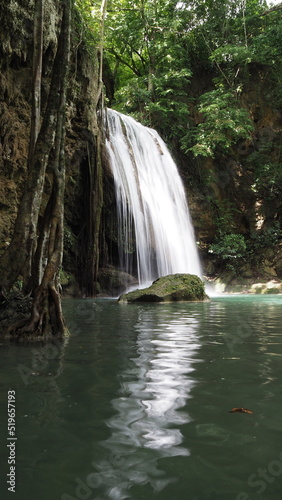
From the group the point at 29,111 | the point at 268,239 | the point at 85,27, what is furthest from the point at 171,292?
the point at 268,239

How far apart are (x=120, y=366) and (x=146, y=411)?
1.23 m

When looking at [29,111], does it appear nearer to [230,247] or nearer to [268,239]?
[230,247]

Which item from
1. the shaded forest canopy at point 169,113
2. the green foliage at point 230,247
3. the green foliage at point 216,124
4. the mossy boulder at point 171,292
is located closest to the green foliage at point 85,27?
the shaded forest canopy at point 169,113

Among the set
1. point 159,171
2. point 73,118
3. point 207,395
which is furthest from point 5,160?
point 207,395

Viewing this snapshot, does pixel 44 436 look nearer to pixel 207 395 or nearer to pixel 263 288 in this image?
pixel 207 395

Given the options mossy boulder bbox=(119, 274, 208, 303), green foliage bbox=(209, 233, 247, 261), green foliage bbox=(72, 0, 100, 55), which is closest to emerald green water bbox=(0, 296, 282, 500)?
mossy boulder bbox=(119, 274, 208, 303)

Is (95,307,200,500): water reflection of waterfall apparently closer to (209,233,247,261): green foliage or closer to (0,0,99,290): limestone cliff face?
(0,0,99,290): limestone cliff face

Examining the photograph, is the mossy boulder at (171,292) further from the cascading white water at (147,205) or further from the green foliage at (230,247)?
the green foliage at (230,247)

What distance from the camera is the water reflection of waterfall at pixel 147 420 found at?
167 cm

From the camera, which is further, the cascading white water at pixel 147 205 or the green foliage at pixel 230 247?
the green foliage at pixel 230 247

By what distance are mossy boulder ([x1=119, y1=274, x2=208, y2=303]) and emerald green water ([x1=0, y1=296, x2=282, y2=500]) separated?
729 centimetres

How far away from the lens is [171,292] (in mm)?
12109

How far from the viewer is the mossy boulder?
39.1 ft

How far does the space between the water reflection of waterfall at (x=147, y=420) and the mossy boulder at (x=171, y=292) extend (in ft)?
→ 24.0
